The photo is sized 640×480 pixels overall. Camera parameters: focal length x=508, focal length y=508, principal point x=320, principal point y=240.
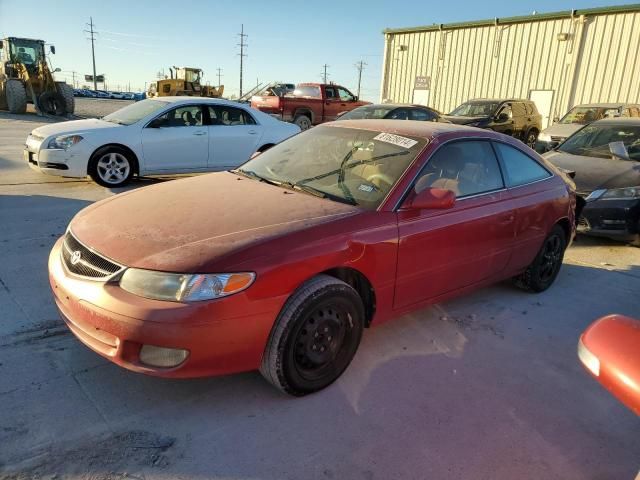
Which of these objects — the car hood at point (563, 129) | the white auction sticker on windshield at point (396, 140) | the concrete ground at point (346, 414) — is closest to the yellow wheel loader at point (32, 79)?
the car hood at point (563, 129)

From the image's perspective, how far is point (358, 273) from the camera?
2963mm

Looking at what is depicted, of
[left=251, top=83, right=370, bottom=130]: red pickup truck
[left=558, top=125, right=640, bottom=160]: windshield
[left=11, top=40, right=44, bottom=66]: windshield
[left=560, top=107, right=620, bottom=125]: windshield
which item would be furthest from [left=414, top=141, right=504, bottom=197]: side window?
[left=11, top=40, right=44, bottom=66]: windshield

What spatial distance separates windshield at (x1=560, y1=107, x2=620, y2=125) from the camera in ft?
44.4

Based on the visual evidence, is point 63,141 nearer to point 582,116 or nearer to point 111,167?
point 111,167

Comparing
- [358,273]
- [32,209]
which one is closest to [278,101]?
[32,209]

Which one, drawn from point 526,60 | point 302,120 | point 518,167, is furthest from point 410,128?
point 526,60

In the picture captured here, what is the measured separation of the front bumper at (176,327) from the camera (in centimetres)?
235

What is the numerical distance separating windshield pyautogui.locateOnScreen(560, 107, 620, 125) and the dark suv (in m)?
1.62

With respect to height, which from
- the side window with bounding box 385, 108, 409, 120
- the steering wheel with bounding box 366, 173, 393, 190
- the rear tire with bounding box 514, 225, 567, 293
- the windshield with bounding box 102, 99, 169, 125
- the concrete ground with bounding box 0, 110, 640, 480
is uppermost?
the side window with bounding box 385, 108, 409, 120

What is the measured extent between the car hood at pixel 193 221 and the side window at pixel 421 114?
11.1 metres

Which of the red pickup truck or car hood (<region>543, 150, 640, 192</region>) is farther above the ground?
the red pickup truck

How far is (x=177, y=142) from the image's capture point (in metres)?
7.86

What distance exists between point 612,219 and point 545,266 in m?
2.09

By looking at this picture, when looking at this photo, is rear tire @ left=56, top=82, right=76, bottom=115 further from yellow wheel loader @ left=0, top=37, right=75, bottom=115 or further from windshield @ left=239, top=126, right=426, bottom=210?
windshield @ left=239, top=126, right=426, bottom=210
